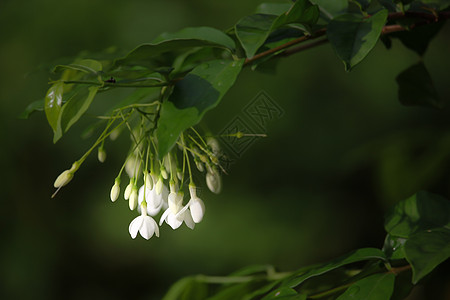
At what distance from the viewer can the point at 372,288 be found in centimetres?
55

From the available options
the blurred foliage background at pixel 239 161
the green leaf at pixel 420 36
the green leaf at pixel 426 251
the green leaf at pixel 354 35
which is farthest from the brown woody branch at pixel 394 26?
the blurred foliage background at pixel 239 161

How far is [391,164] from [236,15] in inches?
38.7

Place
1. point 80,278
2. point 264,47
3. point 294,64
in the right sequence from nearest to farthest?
point 264,47 < point 294,64 < point 80,278

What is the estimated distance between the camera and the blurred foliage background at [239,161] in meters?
1.96

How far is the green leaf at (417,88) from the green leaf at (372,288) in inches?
14.6

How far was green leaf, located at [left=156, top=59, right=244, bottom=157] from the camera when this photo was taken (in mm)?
463

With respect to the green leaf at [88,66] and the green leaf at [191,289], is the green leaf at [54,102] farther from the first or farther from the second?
the green leaf at [191,289]

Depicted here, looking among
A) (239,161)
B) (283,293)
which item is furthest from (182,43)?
(239,161)

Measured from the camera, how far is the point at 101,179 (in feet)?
6.73

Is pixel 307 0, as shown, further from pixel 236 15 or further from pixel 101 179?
pixel 101 179

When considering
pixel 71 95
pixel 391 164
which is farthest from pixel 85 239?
pixel 71 95

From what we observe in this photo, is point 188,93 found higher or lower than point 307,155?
higher

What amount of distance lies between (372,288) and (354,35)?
29 cm

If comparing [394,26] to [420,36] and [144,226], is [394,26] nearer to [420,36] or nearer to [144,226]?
[420,36]
